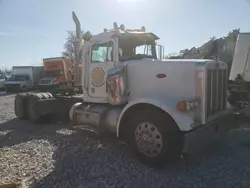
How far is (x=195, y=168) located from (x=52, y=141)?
390 centimetres

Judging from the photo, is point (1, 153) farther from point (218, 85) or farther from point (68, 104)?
point (218, 85)

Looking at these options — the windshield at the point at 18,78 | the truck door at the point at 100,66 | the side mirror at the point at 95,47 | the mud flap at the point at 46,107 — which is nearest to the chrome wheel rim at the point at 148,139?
the truck door at the point at 100,66

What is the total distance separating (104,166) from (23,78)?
82.2 feet

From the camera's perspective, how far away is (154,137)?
17.3 ft

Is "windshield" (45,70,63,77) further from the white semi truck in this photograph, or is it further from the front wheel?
the front wheel

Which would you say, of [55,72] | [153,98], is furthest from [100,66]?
[55,72]

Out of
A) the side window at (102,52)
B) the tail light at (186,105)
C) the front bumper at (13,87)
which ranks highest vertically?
the side window at (102,52)

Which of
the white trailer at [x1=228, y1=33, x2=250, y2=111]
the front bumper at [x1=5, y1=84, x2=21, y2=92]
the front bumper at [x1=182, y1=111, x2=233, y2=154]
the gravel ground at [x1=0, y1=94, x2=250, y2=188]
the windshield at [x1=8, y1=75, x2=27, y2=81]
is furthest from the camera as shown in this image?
the windshield at [x1=8, y1=75, x2=27, y2=81]

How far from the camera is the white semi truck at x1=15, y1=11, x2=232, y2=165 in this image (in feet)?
16.9

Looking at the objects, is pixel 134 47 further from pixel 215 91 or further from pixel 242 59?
pixel 242 59

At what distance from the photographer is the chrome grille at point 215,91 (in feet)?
17.6

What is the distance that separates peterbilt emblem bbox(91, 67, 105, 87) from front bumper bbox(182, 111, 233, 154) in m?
2.85

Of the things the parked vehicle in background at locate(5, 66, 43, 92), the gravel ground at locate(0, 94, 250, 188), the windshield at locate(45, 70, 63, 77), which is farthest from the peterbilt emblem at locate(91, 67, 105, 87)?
the parked vehicle in background at locate(5, 66, 43, 92)

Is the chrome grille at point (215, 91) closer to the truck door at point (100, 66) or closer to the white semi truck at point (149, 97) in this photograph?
the white semi truck at point (149, 97)
